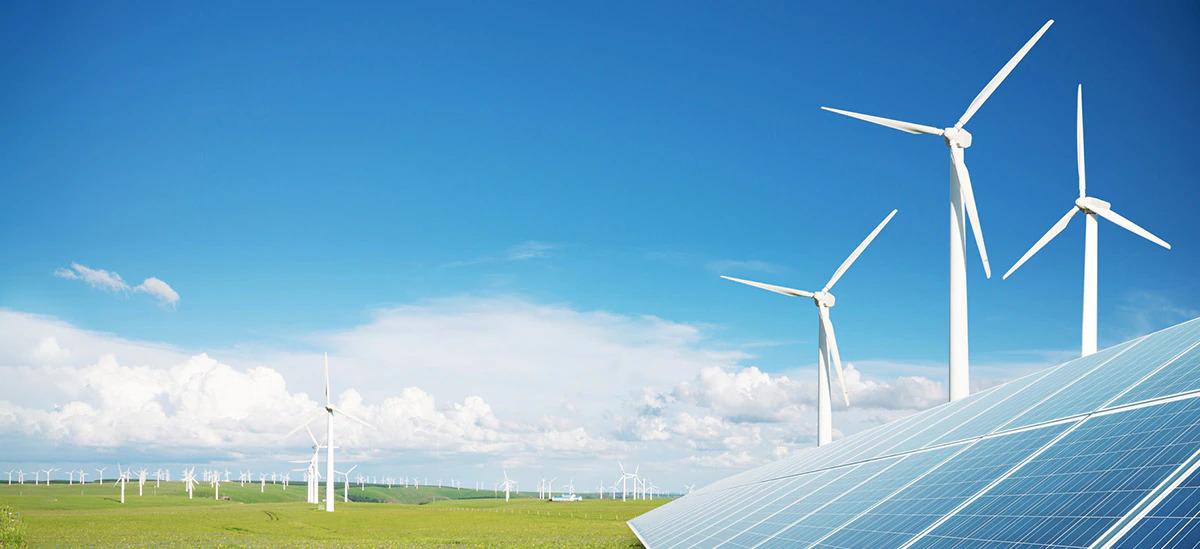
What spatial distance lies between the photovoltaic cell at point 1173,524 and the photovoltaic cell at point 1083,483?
1.84ft

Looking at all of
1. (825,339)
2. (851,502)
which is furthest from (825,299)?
(851,502)

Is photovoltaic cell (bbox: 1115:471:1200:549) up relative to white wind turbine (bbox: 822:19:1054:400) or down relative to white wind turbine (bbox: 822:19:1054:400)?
down

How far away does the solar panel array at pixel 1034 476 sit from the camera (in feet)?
44.7

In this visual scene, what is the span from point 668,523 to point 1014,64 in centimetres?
3742

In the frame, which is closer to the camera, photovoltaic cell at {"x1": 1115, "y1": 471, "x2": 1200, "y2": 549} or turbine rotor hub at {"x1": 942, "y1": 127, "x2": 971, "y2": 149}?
photovoltaic cell at {"x1": 1115, "y1": 471, "x2": 1200, "y2": 549}

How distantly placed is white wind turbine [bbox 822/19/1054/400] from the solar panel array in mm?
13642

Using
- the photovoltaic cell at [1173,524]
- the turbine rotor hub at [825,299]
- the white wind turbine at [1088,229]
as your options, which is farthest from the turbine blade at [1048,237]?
the photovoltaic cell at [1173,524]

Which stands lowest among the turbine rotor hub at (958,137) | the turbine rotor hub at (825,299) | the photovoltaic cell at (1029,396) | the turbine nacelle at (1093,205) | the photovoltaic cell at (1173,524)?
the photovoltaic cell at (1173,524)

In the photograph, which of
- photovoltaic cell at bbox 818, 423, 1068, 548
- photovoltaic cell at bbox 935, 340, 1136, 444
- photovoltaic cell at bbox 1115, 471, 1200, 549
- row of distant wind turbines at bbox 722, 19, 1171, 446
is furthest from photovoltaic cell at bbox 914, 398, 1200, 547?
row of distant wind turbines at bbox 722, 19, 1171, 446

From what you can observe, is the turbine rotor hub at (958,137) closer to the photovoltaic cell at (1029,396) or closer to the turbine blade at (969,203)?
the turbine blade at (969,203)

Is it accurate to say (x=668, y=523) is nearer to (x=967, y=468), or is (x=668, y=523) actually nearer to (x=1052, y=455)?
(x=967, y=468)

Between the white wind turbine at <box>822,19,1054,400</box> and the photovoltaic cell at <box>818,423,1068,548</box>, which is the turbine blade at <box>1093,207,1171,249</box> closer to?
the white wind turbine at <box>822,19,1054,400</box>

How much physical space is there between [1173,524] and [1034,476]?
587cm

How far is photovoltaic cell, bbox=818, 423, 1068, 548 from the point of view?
18.5 m
